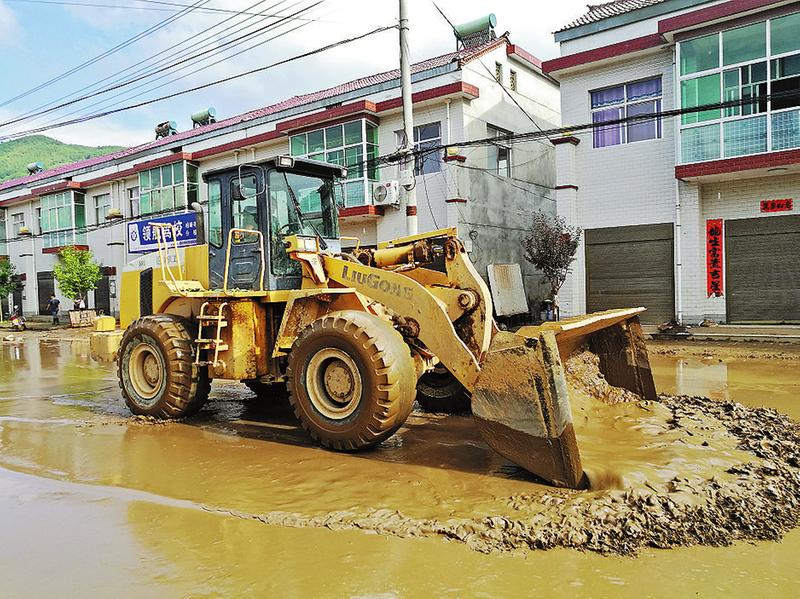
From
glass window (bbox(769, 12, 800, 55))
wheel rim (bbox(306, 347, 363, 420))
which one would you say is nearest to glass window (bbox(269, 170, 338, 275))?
wheel rim (bbox(306, 347, 363, 420))

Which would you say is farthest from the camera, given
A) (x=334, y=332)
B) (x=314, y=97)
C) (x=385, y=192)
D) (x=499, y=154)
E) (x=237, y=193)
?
(x=314, y=97)

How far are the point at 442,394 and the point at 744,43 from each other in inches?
503

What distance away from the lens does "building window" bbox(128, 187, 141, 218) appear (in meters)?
30.5

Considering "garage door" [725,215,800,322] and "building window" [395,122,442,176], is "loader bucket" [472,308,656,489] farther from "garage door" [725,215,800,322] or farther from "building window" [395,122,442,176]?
"building window" [395,122,442,176]

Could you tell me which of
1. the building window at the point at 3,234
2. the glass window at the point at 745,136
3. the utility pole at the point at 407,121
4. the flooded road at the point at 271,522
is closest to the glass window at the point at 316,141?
the utility pole at the point at 407,121

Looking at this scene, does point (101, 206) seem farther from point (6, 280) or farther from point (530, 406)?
point (530, 406)

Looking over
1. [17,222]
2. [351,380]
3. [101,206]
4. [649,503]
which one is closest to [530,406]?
[649,503]

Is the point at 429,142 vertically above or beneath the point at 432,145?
above

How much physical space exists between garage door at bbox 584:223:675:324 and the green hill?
304ft

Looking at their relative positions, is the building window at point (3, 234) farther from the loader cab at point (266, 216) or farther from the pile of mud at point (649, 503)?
the pile of mud at point (649, 503)

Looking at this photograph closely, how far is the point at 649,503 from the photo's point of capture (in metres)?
4.01

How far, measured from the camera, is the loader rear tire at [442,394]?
24.0 ft

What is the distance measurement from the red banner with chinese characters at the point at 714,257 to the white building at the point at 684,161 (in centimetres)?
2

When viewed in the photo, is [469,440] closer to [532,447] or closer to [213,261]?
[532,447]
